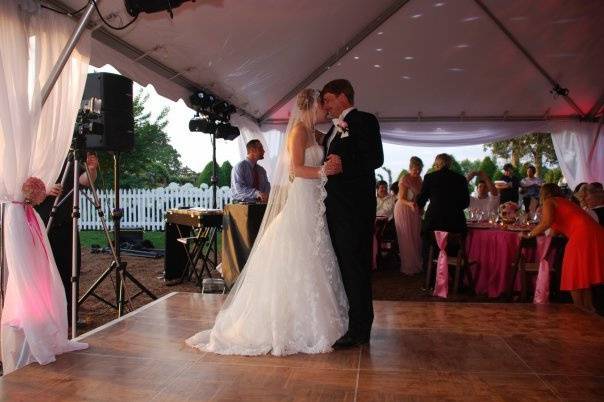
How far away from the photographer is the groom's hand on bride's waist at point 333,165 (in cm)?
333

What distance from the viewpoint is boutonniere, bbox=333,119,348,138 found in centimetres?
332

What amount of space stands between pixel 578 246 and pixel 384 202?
14.9 ft

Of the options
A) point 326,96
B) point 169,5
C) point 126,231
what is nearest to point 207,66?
point 169,5

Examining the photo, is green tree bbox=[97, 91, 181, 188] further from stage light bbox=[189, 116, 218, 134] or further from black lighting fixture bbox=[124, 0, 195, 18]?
black lighting fixture bbox=[124, 0, 195, 18]

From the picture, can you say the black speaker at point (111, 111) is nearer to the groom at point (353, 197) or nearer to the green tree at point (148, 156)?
the groom at point (353, 197)

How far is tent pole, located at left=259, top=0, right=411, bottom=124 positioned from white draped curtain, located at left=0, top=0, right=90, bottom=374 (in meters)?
5.00

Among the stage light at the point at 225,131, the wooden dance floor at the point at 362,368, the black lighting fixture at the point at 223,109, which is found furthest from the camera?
the stage light at the point at 225,131

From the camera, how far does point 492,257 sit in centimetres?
632

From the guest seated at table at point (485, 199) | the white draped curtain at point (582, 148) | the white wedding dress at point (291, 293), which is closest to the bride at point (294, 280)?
the white wedding dress at point (291, 293)

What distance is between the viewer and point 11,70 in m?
3.20

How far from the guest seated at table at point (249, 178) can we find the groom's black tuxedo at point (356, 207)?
3.17 m

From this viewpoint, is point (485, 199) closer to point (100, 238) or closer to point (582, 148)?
point (582, 148)

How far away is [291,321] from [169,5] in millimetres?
2254

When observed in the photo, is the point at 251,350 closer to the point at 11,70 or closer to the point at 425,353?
the point at 425,353
